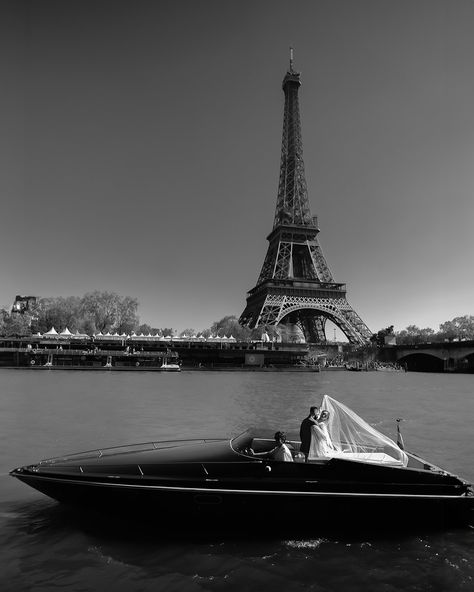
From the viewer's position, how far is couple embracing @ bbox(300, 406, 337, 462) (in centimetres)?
789

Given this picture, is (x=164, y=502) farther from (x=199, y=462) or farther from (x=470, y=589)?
(x=470, y=589)

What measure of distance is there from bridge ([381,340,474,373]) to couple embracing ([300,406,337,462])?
78515 millimetres

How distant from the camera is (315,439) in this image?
798cm

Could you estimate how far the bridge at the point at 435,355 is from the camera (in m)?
79.9

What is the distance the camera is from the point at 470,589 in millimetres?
6176

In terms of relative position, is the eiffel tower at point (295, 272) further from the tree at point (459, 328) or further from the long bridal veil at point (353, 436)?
the long bridal veil at point (353, 436)

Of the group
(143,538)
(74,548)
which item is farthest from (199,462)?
(74,548)

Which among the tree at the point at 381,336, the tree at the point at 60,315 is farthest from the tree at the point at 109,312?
the tree at the point at 381,336

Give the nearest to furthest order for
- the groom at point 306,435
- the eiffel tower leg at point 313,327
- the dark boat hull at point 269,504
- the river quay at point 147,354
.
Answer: the dark boat hull at point 269,504 → the groom at point 306,435 → the river quay at point 147,354 → the eiffel tower leg at point 313,327

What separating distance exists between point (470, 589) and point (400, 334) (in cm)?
14825

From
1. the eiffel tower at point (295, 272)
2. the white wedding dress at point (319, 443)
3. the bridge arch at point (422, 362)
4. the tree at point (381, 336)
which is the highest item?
the eiffel tower at point (295, 272)

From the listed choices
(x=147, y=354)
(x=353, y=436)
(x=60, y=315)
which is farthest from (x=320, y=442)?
(x=60, y=315)

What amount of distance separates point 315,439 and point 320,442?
112mm

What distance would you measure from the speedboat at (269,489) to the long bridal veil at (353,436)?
379 mm
